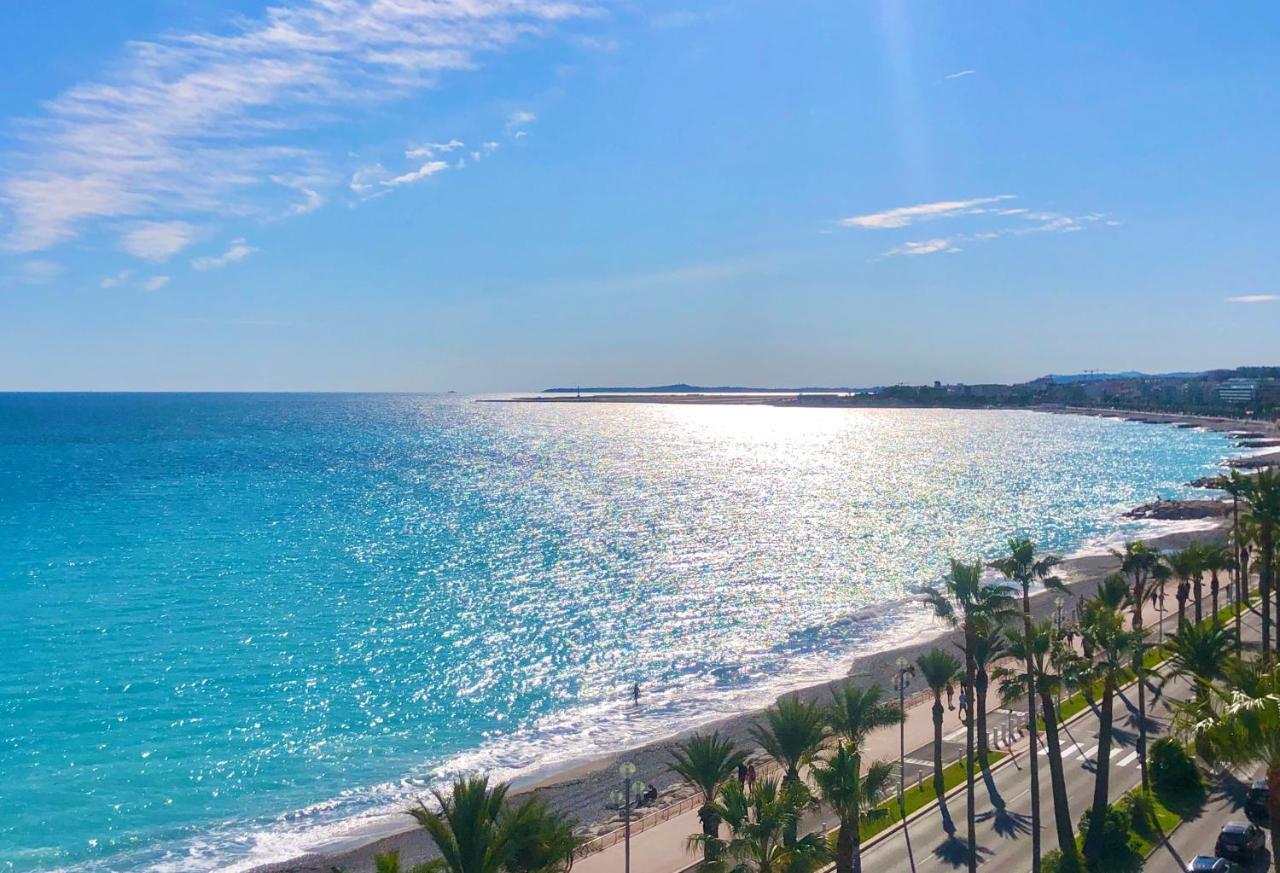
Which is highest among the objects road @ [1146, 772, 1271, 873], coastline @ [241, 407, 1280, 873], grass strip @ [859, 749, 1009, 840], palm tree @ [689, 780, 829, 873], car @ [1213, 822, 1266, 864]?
palm tree @ [689, 780, 829, 873]

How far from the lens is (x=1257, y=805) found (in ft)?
81.3

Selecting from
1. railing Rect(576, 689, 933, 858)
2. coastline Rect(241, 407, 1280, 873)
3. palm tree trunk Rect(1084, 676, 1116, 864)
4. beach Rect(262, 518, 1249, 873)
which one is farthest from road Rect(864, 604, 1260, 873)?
railing Rect(576, 689, 933, 858)

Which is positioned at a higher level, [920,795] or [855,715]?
[855,715]

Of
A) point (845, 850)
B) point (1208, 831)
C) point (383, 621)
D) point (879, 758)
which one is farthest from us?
point (383, 621)

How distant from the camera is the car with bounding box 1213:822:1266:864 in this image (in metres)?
22.6

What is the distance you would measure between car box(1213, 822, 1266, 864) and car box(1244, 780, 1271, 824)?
1.60 metres

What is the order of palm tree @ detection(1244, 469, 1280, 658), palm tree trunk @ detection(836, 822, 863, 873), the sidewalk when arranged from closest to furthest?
palm tree trunk @ detection(836, 822, 863, 873), the sidewalk, palm tree @ detection(1244, 469, 1280, 658)

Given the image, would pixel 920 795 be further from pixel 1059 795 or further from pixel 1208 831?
pixel 1208 831

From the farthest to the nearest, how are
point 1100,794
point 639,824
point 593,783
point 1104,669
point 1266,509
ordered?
point 593,783 → point 1266,509 → point 639,824 → point 1100,794 → point 1104,669

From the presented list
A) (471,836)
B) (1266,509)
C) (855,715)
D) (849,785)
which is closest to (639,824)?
(855,715)

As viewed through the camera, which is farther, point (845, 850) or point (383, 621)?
point (383, 621)

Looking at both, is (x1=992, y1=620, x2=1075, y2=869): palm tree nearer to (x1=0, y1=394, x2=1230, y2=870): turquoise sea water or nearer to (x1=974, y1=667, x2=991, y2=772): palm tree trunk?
(x1=974, y1=667, x2=991, y2=772): palm tree trunk

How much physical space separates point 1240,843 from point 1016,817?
608cm

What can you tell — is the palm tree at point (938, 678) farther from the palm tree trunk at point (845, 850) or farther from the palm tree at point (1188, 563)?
the palm tree at point (1188, 563)
